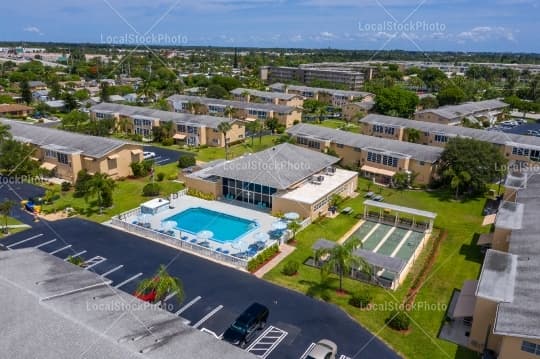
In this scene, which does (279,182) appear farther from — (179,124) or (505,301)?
(179,124)

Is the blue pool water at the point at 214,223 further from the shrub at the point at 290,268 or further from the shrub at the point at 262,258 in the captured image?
the shrub at the point at 290,268

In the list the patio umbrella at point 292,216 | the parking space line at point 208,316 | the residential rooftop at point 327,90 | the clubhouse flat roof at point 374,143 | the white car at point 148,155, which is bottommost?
the parking space line at point 208,316

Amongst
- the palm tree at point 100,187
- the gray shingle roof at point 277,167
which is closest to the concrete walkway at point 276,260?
the gray shingle roof at point 277,167

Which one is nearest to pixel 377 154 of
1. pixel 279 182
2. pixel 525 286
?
pixel 279 182

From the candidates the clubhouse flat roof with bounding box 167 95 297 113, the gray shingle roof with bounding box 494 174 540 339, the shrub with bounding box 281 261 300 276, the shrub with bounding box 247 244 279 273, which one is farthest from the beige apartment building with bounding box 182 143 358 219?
the clubhouse flat roof with bounding box 167 95 297 113

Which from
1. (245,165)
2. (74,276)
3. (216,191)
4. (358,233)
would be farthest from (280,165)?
(74,276)

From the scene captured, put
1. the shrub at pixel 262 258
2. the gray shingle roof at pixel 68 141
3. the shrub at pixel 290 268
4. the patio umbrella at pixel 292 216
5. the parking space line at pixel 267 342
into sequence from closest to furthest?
the parking space line at pixel 267 342, the shrub at pixel 290 268, the shrub at pixel 262 258, the patio umbrella at pixel 292 216, the gray shingle roof at pixel 68 141

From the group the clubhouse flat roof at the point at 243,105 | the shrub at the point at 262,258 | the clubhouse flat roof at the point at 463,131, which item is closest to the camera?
the shrub at the point at 262,258
